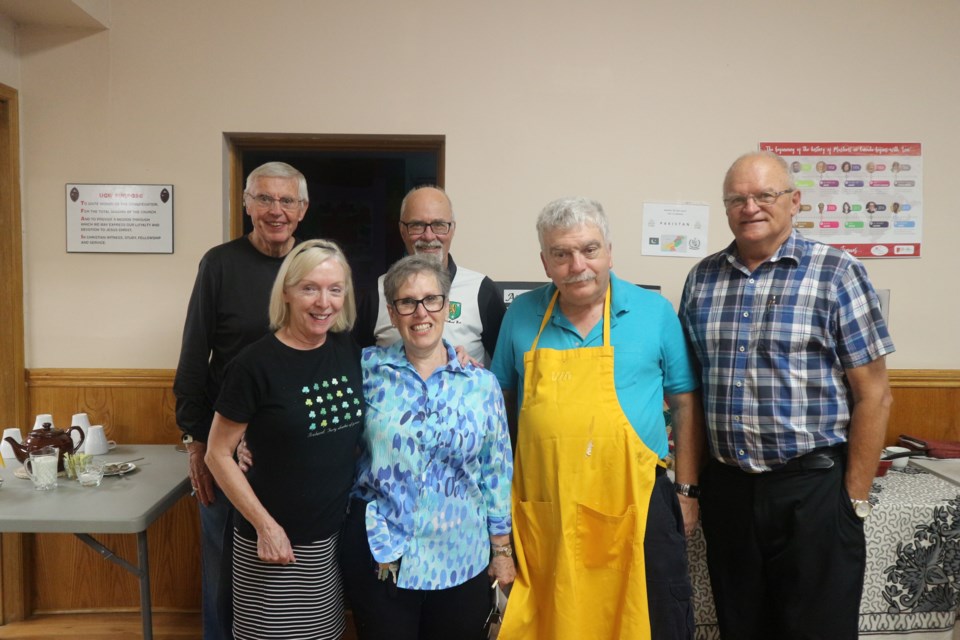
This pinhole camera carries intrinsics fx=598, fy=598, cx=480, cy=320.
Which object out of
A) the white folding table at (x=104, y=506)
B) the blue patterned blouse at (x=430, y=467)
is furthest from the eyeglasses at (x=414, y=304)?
the white folding table at (x=104, y=506)

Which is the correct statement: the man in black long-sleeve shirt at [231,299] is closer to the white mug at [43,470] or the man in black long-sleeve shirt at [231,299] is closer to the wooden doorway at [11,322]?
the white mug at [43,470]

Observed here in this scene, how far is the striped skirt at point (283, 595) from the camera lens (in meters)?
1.37

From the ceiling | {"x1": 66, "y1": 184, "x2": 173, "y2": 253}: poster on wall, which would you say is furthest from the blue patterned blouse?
the ceiling

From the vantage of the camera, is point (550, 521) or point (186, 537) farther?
point (186, 537)

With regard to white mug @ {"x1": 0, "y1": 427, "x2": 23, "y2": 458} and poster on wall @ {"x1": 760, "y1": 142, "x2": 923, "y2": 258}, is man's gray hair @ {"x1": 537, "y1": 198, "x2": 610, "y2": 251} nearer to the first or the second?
poster on wall @ {"x1": 760, "y1": 142, "x2": 923, "y2": 258}

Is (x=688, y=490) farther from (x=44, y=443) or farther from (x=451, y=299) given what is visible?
(x=44, y=443)

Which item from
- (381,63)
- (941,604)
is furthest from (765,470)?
(381,63)

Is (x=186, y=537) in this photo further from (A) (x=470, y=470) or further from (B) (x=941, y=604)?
(B) (x=941, y=604)

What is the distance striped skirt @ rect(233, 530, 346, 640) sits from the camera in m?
1.37

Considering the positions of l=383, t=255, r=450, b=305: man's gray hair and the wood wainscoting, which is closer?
l=383, t=255, r=450, b=305: man's gray hair

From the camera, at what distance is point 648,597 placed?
1459 mm

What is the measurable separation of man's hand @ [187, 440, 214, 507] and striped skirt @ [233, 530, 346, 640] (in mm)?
528

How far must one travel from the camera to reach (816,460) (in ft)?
4.82

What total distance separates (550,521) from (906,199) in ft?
7.61
